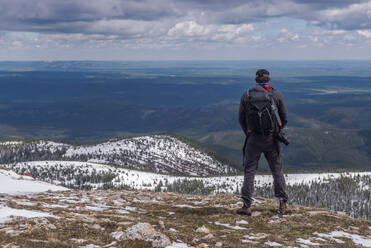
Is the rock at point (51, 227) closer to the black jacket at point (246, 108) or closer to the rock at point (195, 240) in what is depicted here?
the rock at point (195, 240)

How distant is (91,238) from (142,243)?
6.02 ft

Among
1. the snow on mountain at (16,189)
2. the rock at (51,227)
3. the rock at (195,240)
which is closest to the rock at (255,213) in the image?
the rock at (195,240)

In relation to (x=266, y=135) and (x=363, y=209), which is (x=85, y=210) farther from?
(x=363, y=209)

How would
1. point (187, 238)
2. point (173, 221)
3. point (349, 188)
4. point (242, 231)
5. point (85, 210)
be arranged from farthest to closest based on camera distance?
1. point (349, 188)
2. point (85, 210)
3. point (173, 221)
4. point (242, 231)
5. point (187, 238)

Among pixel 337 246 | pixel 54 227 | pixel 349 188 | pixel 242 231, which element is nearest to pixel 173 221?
pixel 242 231

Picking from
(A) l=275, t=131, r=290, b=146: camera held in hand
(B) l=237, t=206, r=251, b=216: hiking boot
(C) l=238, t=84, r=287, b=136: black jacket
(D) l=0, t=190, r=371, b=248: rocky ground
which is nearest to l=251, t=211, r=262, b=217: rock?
(D) l=0, t=190, r=371, b=248: rocky ground

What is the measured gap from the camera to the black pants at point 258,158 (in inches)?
693

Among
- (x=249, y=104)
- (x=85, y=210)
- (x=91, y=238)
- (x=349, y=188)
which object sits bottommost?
(x=349, y=188)

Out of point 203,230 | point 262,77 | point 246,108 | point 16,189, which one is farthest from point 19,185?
point 262,77

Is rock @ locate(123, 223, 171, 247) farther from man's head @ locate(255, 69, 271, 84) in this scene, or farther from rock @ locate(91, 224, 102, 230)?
man's head @ locate(255, 69, 271, 84)

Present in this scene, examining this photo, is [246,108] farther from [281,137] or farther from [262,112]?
[281,137]

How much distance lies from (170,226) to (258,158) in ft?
19.3

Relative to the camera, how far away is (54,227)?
13.0 m

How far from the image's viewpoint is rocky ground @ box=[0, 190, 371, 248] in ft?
39.1
